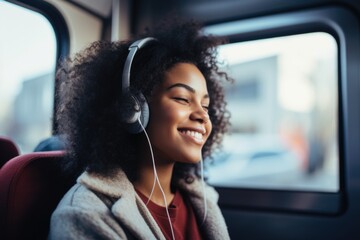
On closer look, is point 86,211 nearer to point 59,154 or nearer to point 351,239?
point 59,154

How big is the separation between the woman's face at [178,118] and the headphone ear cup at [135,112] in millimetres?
42

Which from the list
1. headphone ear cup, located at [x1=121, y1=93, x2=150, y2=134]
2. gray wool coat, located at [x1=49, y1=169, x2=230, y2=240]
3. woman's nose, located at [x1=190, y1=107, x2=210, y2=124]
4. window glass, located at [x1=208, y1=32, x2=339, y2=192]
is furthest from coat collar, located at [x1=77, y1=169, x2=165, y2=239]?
window glass, located at [x1=208, y1=32, x2=339, y2=192]

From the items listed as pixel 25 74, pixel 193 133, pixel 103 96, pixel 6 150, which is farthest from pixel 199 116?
pixel 25 74

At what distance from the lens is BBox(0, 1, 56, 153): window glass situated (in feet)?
5.13

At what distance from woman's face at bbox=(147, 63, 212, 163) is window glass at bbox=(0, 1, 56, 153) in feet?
1.93

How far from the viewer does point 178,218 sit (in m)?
1.26

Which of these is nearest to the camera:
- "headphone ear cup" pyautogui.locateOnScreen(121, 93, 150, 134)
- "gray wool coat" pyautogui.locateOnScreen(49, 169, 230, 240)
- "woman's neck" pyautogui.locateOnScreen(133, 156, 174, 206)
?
"gray wool coat" pyautogui.locateOnScreen(49, 169, 230, 240)

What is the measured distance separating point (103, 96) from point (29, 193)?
1.16ft

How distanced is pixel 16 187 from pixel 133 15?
1253mm

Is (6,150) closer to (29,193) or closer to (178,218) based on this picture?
(29,193)

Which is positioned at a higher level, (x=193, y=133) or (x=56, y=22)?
(x=56, y=22)

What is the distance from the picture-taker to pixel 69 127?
1160mm

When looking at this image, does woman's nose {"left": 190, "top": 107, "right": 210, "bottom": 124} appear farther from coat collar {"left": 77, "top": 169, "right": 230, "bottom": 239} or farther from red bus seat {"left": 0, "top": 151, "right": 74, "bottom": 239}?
red bus seat {"left": 0, "top": 151, "right": 74, "bottom": 239}

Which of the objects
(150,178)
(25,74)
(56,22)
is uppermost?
(56,22)
